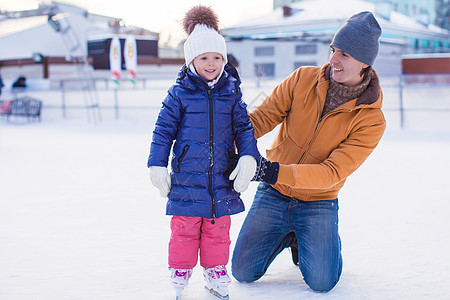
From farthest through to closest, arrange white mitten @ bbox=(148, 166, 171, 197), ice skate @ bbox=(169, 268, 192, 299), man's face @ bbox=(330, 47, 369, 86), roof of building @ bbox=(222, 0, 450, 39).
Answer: roof of building @ bbox=(222, 0, 450, 39) < man's face @ bbox=(330, 47, 369, 86) < ice skate @ bbox=(169, 268, 192, 299) < white mitten @ bbox=(148, 166, 171, 197)

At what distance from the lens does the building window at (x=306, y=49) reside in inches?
718

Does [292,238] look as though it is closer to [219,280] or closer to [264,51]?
[219,280]

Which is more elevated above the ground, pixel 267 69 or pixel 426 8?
pixel 426 8

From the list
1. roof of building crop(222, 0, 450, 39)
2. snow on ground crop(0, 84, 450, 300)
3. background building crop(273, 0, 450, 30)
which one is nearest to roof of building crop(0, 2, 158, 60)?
roof of building crop(222, 0, 450, 39)

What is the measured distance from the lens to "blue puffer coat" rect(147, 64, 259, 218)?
208cm

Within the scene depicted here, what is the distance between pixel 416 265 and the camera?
2637 mm

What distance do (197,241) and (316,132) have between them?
747mm

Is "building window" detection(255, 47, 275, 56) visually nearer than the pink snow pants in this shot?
No

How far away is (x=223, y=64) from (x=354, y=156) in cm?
72

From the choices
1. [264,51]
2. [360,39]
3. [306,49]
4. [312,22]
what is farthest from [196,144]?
[312,22]

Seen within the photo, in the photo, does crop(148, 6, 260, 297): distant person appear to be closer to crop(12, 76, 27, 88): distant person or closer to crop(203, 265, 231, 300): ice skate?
crop(203, 265, 231, 300): ice skate

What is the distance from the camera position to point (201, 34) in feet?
6.99

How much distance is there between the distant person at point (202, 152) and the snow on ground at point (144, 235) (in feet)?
0.82

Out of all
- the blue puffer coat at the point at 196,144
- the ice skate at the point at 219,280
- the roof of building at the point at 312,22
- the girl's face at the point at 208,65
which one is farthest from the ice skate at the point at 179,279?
the roof of building at the point at 312,22
